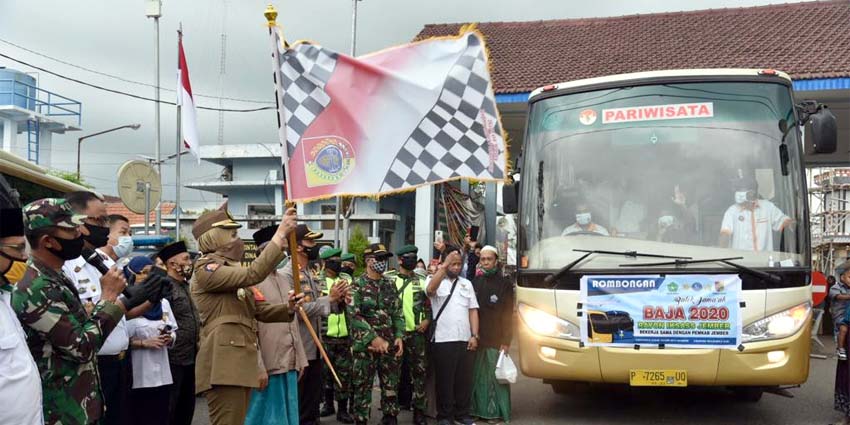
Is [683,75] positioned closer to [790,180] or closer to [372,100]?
[790,180]

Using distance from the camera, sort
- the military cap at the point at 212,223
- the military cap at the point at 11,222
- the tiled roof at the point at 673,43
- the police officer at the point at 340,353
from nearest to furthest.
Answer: the military cap at the point at 11,222 → the military cap at the point at 212,223 → the police officer at the point at 340,353 → the tiled roof at the point at 673,43

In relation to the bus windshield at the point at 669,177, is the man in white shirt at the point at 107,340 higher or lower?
lower

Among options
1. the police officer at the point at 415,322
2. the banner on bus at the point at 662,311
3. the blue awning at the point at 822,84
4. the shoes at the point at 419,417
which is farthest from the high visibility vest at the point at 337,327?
the blue awning at the point at 822,84

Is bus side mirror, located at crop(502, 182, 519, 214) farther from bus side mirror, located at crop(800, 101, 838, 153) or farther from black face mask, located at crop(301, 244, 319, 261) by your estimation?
bus side mirror, located at crop(800, 101, 838, 153)

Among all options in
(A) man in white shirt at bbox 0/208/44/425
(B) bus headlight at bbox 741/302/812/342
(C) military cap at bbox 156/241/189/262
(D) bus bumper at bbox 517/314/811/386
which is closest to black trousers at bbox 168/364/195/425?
(C) military cap at bbox 156/241/189/262

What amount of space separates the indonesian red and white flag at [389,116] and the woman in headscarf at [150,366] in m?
1.66

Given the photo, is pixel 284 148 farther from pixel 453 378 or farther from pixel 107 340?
pixel 453 378

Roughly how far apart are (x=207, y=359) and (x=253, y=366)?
304mm

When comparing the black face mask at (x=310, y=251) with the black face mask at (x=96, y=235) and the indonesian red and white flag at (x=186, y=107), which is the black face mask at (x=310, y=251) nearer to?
the black face mask at (x=96, y=235)

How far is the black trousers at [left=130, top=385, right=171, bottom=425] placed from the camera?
5930mm

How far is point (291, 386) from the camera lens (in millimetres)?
6020

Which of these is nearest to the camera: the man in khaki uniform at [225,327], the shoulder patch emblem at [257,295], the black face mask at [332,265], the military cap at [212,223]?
the man in khaki uniform at [225,327]

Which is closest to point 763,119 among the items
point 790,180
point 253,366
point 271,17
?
point 790,180

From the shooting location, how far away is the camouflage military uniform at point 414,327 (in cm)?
823
